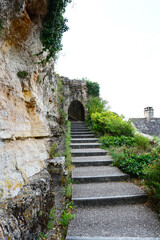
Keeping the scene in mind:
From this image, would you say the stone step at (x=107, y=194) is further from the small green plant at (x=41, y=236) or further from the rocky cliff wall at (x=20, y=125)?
the small green plant at (x=41, y=236)

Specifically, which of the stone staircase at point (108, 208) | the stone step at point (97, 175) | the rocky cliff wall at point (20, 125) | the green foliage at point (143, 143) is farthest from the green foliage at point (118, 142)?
the rocky cliff wall at point (20, 125)

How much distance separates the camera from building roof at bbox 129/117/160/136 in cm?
1062

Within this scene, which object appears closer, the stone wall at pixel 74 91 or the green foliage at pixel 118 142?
the green foliage at pixel 118 142

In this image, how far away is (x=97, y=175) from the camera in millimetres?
3451

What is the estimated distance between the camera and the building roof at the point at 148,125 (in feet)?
34.8

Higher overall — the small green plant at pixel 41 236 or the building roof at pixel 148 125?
the building roof at pixel 148 125

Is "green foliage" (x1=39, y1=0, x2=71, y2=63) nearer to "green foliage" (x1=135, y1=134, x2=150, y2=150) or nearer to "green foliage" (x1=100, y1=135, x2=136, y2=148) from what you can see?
"green foliage" (x1=100, y1=135, x2=136, y2=148)

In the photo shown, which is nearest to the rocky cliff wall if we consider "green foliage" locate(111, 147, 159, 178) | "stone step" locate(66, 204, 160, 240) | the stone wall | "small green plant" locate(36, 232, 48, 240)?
"small green plant" locate(36, 232, 48, 240)

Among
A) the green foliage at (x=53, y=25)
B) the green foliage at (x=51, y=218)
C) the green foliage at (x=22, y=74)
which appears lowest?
the green foliage at (x=51, y=218)

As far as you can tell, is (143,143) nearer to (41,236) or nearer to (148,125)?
→ (41,236)

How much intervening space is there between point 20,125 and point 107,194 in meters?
2.28

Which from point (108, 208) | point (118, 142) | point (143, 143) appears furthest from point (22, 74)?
point (143, 143)

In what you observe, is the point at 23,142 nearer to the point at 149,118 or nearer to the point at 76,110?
the point at 149,118

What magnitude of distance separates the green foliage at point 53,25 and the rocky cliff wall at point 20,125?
0.14 meters
